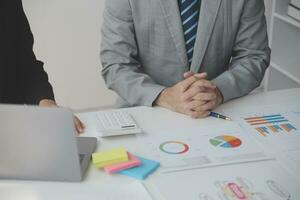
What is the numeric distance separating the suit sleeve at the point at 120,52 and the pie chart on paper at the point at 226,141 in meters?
0.37

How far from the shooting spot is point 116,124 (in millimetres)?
1243

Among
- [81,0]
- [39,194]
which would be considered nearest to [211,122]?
[39,194]

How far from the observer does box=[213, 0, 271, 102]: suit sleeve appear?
1571 mm

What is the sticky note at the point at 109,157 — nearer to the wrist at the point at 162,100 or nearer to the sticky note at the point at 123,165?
the sticky note at the point at 123,165

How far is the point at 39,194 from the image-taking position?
982 mm

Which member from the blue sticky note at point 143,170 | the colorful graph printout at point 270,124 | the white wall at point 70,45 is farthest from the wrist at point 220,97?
the white wall at point 70,45

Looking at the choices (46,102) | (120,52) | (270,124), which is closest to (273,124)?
(270,124)

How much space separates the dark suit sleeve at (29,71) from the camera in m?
1.48

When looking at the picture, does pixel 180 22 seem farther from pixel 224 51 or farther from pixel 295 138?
pixel 295 138

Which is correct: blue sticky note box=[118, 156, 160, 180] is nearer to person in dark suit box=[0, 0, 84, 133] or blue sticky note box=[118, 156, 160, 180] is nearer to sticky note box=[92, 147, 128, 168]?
sticky note box=[92, 147, 128, 168]

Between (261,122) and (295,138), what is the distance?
0.11m

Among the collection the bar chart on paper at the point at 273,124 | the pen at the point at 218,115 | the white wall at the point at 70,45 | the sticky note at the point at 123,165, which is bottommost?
the white wall at the point at 70,45

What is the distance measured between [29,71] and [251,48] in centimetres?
77

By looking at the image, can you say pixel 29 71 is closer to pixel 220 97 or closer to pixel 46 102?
pixel 46 102
